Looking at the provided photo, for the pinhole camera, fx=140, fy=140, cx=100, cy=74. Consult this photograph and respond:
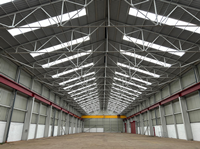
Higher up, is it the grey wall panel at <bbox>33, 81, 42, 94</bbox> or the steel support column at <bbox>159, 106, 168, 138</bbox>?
the grey wall panel at <bbox>33, 81, 42, 94</bbox>

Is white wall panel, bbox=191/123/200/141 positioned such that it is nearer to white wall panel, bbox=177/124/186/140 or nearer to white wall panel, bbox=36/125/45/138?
white wall panel, bbox=177/124/186/140

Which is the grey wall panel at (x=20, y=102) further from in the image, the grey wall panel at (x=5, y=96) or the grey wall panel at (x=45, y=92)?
the grey wall panel at (x=45, y=92)

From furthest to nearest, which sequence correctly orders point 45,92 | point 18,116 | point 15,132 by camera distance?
1. point 45,92
2. point 18,116
3. point 15,132

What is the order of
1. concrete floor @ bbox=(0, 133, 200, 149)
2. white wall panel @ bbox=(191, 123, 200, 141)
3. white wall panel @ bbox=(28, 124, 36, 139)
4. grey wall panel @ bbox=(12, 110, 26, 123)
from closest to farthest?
concrete floor @ bbox=(0, 133, 200, 149) < grey wall panel @ bbox=(12, 110, 26, 123) < white wall panel @ bbox=(191, 123, 200, 141) < white wall panel @ bbox=(28, 124, 36, 139)

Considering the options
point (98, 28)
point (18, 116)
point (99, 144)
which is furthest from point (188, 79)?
point (18, 116)

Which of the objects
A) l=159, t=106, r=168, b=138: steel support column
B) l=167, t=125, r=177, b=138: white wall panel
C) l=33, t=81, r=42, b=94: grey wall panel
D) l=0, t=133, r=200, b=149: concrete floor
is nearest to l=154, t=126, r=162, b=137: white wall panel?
l=159, t=106, r=168, b=138: steel support column

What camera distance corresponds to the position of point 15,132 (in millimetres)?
20359

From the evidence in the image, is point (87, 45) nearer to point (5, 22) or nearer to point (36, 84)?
point (5, 22)

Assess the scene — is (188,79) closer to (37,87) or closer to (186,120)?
(186,120)

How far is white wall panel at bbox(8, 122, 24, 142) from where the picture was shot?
1939 centimetres

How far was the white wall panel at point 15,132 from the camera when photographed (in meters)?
19.4

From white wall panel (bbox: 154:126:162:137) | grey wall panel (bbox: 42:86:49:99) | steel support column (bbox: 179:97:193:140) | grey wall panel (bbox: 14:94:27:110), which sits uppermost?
grey wall panel (bbox: 42:86:49:99)

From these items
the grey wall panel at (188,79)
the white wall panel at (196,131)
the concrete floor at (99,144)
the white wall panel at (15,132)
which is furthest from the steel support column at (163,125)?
the white wall panel at (15,132)

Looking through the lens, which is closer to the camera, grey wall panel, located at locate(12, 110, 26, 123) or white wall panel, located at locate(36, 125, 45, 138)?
grey wall panel, located at locate(12, 110, 26, 123)
